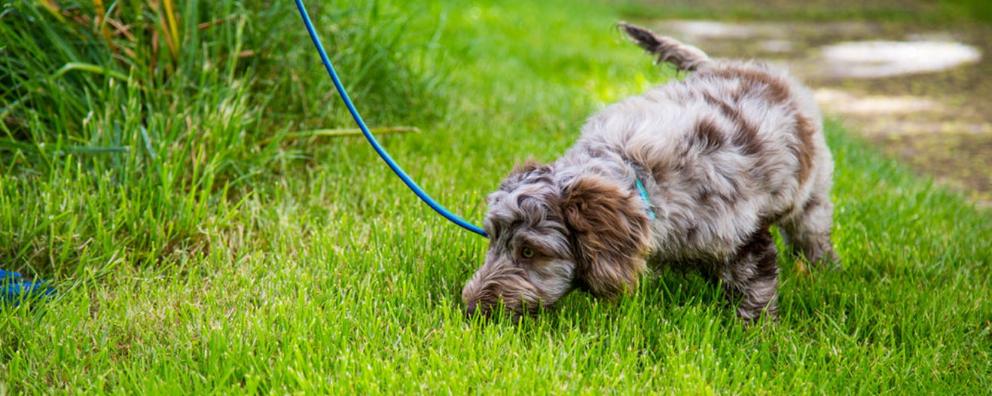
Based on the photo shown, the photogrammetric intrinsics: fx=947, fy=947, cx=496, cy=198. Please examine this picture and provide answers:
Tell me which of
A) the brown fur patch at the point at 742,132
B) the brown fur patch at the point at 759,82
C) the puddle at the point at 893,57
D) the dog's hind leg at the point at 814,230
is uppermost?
the brown fur patch at the point at 759,82

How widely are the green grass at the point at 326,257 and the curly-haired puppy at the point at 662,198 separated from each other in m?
0.17

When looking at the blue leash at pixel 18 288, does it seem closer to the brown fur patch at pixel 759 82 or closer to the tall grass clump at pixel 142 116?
the tall grass clump at pixel 142 116

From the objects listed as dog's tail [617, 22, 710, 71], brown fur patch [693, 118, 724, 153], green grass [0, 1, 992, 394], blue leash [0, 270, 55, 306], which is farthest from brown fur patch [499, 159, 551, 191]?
blue leash [0, 270, 55, 306]

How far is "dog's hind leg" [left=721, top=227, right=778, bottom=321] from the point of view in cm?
367

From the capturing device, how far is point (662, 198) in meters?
3.46

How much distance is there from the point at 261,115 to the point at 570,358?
272cm

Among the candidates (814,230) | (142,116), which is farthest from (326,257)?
(814,230)

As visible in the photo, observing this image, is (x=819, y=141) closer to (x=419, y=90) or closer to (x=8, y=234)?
(x=419, y=90)

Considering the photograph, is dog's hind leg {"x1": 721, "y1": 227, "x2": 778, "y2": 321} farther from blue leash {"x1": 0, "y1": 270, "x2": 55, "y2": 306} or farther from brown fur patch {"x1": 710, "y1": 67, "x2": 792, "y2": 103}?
blue leash {"x1": 0, "y1": 270, "x2": 55, "y2": 306}

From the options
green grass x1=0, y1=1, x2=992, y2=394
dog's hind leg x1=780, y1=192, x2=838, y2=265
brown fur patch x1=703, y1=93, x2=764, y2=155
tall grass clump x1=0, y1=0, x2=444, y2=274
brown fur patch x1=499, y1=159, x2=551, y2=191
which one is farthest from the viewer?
dog's hind leg x1=780, y1=192, x2=838, y2=265

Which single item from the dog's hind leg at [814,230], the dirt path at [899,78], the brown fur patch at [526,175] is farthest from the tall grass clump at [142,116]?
the dirt path at [899,78]

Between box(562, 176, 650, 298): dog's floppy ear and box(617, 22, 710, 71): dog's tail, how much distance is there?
5.31 ft

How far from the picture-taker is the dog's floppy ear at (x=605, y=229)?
127 inches

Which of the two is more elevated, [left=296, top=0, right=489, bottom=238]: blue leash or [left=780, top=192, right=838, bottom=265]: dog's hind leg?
[left=296, top=0, right=489, bottom=238]: blue leash
